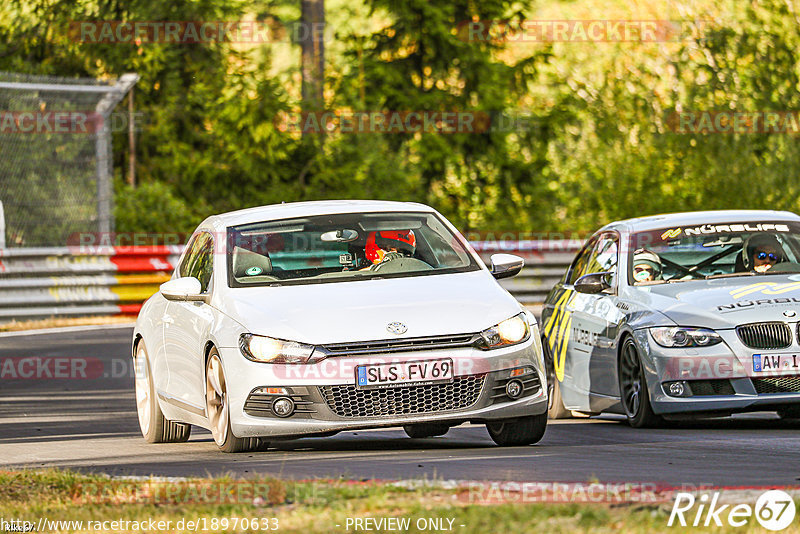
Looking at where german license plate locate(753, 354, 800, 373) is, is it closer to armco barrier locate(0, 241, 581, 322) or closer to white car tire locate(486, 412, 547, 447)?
white car tire locate(486, 412, 547, 447)

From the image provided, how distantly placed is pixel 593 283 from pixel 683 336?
1.40 metres

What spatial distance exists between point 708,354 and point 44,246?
13830 mm

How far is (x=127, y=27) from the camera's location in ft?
106

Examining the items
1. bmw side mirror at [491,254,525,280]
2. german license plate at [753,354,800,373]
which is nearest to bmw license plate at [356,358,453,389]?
bmw side mirror at [491,254,525,280]

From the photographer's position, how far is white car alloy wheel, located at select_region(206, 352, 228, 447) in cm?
956

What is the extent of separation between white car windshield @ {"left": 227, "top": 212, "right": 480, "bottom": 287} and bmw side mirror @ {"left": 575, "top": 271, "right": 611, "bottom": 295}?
5.63 ft

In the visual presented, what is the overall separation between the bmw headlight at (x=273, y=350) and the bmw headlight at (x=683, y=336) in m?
2.84

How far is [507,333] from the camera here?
941cm

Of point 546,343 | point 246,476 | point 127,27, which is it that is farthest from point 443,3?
point 246,476

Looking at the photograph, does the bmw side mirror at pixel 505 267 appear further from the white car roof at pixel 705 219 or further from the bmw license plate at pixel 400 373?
the white car roof at pixel 705 219

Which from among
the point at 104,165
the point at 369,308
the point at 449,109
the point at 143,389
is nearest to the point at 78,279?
the point at 104,165

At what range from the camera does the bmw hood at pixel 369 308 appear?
30.1ft

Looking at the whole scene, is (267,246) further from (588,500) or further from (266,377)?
(588,500)

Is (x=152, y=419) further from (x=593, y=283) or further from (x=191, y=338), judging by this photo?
(x=593, y=283)
